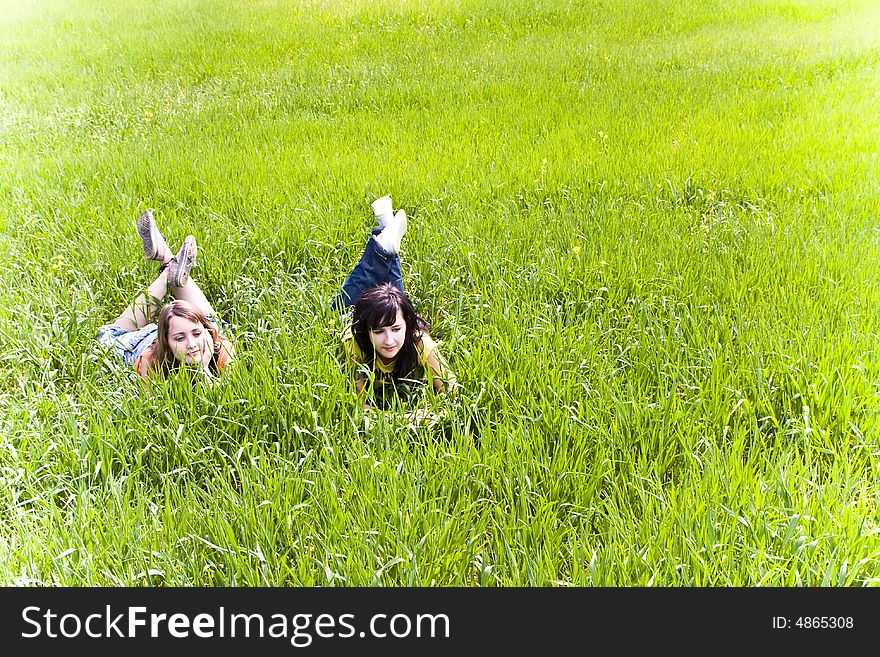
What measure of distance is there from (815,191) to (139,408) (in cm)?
321

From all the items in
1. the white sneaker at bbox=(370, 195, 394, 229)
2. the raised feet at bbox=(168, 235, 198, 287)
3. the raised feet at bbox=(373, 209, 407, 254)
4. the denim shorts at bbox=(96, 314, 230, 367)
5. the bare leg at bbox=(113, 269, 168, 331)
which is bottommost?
the denim shorts at bbox=(96, 314, 230, 367)

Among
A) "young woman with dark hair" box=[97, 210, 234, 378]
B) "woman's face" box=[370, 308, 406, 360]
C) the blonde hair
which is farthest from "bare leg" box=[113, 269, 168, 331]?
"woman's face" box=[370, 308, 406, 360]

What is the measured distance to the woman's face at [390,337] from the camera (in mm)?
1939

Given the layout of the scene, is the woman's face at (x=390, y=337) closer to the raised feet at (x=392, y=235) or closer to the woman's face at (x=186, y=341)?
the raised feet at (x=392, y=235)

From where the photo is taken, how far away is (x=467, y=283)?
2516 mm

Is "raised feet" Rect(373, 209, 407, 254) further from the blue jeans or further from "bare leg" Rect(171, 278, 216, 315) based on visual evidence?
"bare leg" Rect(171, 278, 216, 315)

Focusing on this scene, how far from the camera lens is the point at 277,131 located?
3736 mm

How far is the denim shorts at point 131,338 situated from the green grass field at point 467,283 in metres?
0.07

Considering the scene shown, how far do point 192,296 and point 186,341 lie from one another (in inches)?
15.5

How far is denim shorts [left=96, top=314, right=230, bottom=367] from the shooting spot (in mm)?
2197

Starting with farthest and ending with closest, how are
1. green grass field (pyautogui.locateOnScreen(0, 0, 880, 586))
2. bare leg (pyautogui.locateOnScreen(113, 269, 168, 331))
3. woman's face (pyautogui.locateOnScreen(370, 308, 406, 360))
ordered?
bare leg (pyautogui.locateOnScreen(113, 269, 168, 331))
woman's face (pyautogui.locateOnScreen(370, 308, 406, 360))
green grass field (pyautogui.locateOnScreen(0, 0, 880, 586))

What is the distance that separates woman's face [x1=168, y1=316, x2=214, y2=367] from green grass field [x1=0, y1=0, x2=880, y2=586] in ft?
0.41

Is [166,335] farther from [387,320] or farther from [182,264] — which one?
[387,320]

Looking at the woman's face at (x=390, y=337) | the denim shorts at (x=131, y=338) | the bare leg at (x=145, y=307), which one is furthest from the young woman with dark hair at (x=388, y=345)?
A: the bare leg at (x=145, y=307)
